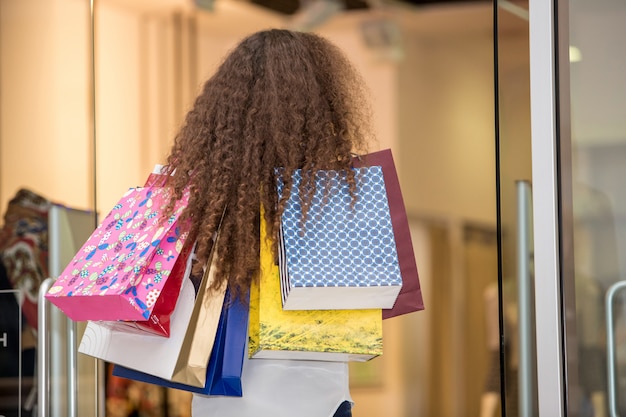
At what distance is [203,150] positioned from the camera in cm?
164

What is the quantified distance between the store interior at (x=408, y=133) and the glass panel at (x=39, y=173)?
1.70m

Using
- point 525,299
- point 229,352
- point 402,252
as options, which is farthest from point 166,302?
point 525,299

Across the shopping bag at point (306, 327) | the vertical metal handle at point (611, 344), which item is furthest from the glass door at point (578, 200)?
the shopping bag at point (306, 327)

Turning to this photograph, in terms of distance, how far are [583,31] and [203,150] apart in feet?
3.14

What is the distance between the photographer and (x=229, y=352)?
5.08ft

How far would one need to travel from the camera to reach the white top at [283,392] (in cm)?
159

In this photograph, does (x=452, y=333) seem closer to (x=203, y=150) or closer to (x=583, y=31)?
(x=583, y=31)

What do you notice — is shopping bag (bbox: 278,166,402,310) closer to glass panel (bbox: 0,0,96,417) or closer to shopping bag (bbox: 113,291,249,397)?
shopping bag (bbox: 113,291,249,397)

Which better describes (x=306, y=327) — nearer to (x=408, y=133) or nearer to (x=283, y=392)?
(x=283, y=392)

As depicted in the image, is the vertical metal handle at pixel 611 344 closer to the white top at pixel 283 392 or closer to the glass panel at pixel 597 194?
the glass panel at pixel 597 194

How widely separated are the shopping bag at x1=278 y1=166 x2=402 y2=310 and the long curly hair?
0.08 feet

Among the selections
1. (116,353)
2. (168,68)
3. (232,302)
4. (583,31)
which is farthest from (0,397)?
(168,68)

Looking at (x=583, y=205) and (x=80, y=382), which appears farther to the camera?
(x=80, y=382)

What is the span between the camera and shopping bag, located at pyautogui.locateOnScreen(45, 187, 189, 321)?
4.92ft
